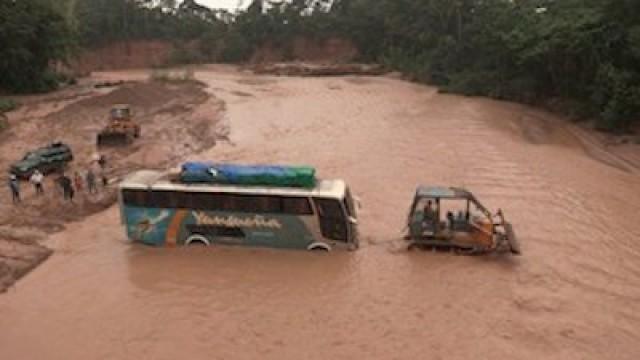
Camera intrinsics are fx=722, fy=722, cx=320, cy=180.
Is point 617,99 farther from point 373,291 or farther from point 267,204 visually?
point 267,204

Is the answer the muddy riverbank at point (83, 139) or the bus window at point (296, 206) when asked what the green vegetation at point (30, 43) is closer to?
the muddy riverbank at point (83, 139)

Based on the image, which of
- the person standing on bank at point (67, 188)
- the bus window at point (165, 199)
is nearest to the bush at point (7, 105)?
the person standing on bank at point (67, 188)

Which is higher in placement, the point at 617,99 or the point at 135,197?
the point at 617,99

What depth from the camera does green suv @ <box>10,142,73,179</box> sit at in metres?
30.2

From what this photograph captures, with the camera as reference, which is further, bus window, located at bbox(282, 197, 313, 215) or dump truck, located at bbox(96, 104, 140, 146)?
dump truck, located at bbox(96, 104, 140, 146)

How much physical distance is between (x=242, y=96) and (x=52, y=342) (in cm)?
4037

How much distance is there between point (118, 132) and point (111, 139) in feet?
1.64

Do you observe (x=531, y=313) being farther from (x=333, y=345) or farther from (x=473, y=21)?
(x=473, y=21)

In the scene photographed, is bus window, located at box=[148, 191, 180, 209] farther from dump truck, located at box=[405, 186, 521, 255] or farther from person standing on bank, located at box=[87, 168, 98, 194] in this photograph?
dump truck, located at box=[405, 186, 521, 255]

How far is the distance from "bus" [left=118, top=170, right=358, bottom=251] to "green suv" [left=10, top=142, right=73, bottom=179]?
30.3 ft

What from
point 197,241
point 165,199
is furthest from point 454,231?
point 165,199

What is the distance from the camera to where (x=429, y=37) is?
67938 mm

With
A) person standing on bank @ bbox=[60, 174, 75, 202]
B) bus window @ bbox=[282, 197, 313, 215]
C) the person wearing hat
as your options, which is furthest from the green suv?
bus window @ bbox=[282, 197, 313, 215]

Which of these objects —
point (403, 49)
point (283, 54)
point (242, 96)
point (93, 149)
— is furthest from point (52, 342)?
point (283, 54)
